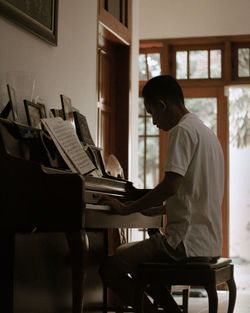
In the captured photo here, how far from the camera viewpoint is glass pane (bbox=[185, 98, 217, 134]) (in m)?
6.64

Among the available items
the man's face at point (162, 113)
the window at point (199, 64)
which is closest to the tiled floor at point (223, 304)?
the man's face at point (162, 113)

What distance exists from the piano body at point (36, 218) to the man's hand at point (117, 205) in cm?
6

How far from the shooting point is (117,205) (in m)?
2.55

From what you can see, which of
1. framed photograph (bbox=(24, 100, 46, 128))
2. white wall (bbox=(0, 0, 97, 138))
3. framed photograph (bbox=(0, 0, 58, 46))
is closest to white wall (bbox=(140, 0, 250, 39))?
white wall (bbox=(0, 0, 97, 138))

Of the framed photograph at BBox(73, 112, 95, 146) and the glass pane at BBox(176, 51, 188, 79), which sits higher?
the glass pane at BBox(176, 51, 188, 79)

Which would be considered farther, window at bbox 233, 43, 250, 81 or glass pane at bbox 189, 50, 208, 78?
glass pane at bbox 189, 50, 208, 78

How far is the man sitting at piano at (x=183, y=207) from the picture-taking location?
2404mm

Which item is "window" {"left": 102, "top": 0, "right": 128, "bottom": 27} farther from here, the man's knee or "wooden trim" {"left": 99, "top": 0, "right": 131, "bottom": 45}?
the man's knee

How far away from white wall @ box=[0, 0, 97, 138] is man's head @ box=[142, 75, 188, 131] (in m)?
0.81

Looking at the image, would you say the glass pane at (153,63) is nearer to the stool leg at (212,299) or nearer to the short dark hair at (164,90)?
the short dark hair at (164,90)

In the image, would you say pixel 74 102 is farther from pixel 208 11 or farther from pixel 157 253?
pixel 208 11

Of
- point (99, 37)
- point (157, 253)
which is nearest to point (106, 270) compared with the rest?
point (157, 253)

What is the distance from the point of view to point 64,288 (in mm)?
3033

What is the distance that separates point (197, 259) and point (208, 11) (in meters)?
4.53
